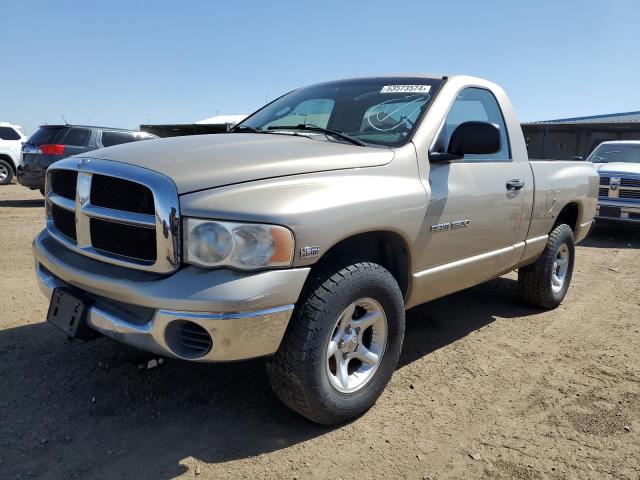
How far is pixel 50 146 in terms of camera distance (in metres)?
11.0

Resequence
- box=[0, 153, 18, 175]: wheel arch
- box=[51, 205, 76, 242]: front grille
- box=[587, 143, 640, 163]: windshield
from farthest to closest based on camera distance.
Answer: box=[0, 153, 18, 175]: wheel arch, box=[587, 143, 640, 163]: windshield, box=[51, 205, 76, 242]: front grille

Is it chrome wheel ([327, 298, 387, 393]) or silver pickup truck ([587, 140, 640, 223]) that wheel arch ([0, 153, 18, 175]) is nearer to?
silver pickup truck ([587, 140, 640, 223])

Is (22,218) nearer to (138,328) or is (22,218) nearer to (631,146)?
(138,328)

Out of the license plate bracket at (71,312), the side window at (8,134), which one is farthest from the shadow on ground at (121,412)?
the side window at (8,134)

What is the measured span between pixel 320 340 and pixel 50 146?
10494 mm

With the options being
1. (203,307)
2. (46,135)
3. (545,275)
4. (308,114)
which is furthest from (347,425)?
(46,135)

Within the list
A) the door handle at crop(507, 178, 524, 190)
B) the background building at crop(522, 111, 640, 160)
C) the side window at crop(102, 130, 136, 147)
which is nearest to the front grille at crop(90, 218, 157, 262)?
the door handle at crop(507, 178, 524, 190)

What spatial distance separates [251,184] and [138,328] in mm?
805

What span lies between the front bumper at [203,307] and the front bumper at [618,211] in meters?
8.85

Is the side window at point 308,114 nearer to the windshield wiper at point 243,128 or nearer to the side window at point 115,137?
the windshield wiper at point 243,128

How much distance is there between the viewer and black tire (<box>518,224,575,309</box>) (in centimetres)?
475

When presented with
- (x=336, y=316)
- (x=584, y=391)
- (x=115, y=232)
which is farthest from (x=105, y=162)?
(x=584, y=391)

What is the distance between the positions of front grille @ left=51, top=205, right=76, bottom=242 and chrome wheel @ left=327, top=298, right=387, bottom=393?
1.51 metres

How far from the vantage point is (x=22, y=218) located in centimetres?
946
